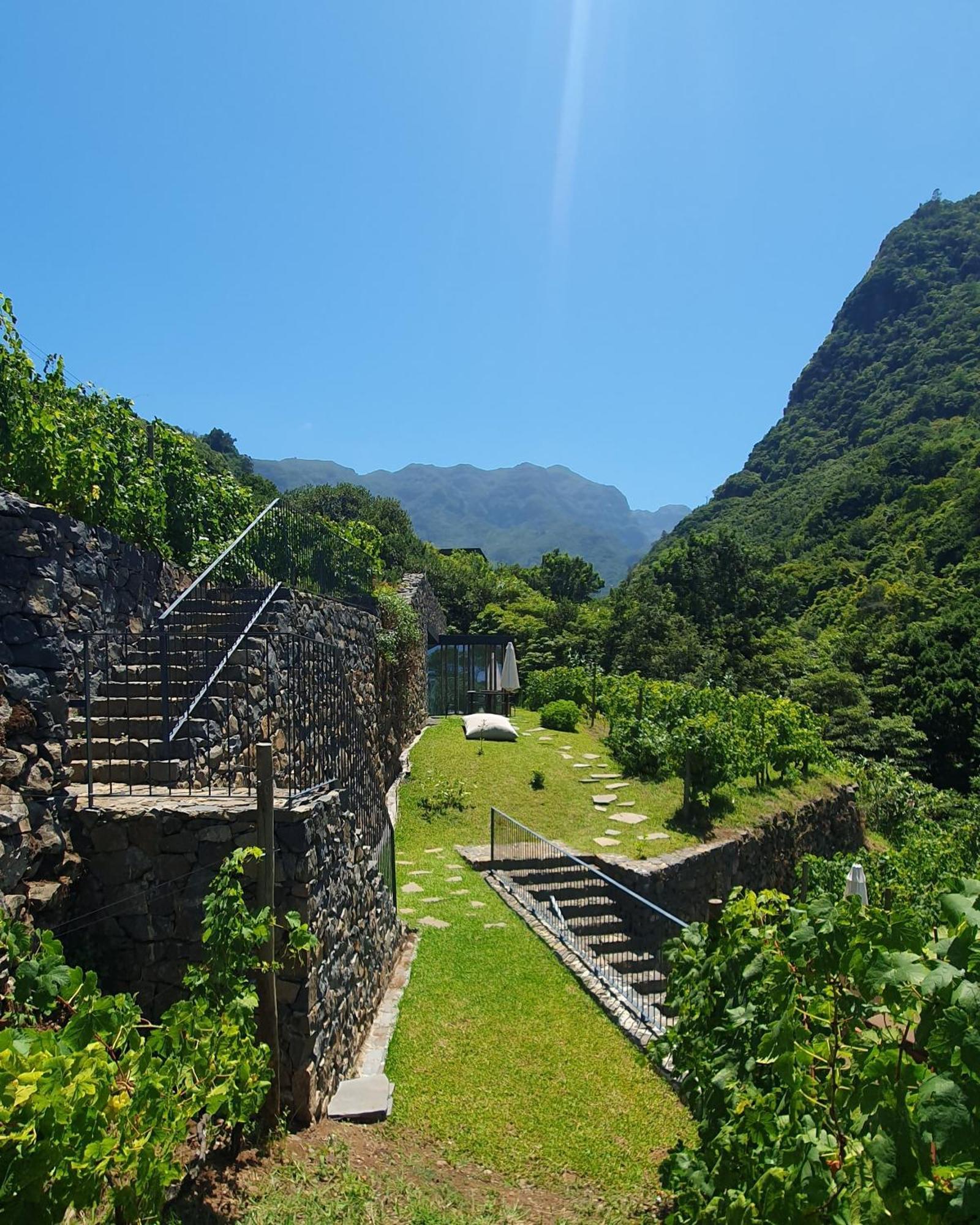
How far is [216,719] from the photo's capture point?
5609 mm

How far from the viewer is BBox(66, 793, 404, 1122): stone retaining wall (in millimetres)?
3902

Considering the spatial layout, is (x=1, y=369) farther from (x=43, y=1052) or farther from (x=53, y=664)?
(x=43, y=1052)

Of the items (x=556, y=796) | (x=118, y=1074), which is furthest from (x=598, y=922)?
(x=118, y=1074)

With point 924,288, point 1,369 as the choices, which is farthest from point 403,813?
point 924,288

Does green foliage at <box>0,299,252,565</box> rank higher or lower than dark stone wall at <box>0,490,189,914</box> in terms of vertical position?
higher

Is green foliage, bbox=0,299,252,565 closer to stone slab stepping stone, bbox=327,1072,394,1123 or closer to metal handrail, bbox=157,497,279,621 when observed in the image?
metal handrail, bbox=157,497,279,621

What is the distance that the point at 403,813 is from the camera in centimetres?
1134

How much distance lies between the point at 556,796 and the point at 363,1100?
26.9ft

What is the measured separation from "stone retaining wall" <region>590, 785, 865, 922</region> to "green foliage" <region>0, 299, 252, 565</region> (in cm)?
664

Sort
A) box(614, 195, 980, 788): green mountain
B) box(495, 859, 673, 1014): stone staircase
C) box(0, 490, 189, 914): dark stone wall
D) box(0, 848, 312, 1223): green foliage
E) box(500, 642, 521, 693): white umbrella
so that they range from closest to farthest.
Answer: box(0, 848, 312, 1223): green foliage
box(0, 490, 189, 914): dark stone wall
box(495, 859, 673, 1014): stone staircase
box(500, 642, 521, 693): white umbrella
box(614, 195, 980, 788): green mountain

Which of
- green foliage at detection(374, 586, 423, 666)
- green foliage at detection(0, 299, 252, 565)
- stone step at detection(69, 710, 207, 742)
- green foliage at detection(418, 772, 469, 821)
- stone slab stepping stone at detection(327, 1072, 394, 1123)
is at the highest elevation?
green foliage at detection(0, 299, 252, 565)

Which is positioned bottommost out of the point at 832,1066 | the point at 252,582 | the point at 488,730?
the point at 488,730

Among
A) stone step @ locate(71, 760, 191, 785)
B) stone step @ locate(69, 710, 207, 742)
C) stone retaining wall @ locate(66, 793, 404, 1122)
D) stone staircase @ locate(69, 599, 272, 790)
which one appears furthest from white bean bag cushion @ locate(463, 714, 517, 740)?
stone retaining wall @ locate(66, 793, 404, 1122)

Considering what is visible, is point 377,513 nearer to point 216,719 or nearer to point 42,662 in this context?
point 216,719
